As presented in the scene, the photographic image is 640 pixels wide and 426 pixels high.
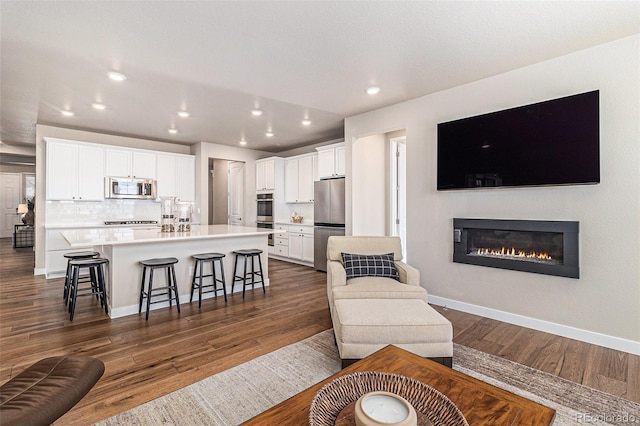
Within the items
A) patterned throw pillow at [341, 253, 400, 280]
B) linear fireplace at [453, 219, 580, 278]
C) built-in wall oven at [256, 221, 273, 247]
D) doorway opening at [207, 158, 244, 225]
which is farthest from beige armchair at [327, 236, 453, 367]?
doorway opening at [207, 158, 244, 225]

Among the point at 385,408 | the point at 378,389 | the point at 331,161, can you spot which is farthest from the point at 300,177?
the point at 385,408

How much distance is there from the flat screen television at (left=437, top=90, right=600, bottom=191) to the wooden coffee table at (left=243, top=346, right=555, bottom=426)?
8.05 ft

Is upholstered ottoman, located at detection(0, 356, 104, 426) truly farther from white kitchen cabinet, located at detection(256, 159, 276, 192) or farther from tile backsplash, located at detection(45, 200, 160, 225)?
white kitchen cabinet, located at detection(256, 159, 276, 192)

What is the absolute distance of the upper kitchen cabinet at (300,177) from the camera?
6516mm

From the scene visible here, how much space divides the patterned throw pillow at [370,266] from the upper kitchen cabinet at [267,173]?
4.21 metres

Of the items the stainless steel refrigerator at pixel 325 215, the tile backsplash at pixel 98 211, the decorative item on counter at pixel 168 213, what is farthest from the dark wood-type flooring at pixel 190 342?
the tile backsplash at pixel 98 211

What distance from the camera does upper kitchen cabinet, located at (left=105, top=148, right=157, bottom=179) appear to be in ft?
19.4

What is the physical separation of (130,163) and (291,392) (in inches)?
231

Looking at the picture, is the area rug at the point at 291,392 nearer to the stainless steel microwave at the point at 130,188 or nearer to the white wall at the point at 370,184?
the white wall at the point at 370,184

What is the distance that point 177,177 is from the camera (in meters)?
6.77

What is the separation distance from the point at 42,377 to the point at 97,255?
3.12m

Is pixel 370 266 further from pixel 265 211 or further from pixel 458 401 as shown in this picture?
pixel 265 211

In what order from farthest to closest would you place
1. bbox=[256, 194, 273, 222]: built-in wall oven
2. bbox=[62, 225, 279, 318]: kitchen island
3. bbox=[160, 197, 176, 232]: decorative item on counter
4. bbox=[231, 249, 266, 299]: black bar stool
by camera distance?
bbox=[256, 194, 273, 222]: built-in wall oven
bbox=[160, 197, 176, 232]: decorative item on counter
bbox=[231, 249, 266, 299]: black bar stool
bbox=[62, 225, 279, 318]: kitchen island

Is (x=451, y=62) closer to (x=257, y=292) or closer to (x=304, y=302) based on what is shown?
(x=304, y=302)
